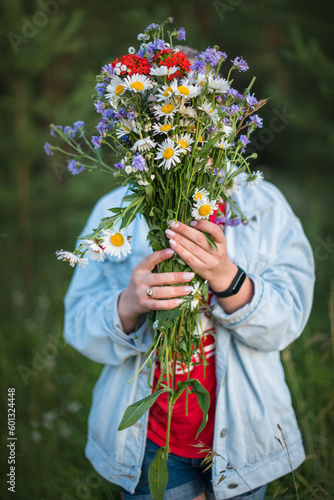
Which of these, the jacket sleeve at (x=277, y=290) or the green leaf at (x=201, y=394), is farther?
the jacket sleeve at (x=277, y=290)

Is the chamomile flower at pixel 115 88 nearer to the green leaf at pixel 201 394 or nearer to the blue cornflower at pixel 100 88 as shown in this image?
the blue cornflower at pixel 100 88

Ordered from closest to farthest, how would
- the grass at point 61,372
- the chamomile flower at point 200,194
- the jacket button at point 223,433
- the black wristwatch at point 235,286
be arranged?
the chamomile flower at point 200,194
the black wristwatch at point 235,286
the jacket button at point 223,433
the grass at point 61,372

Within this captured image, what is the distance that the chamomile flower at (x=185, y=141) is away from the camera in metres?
1.02

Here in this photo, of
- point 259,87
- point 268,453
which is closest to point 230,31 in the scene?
point 259,87

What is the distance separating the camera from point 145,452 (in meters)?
1.43

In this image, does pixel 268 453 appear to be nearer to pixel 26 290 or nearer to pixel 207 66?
pixel 207 66

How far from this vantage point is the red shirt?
1374 mm

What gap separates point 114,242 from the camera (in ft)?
3.40

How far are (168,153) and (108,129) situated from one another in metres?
0.24

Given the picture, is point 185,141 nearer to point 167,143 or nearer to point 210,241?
point 167,143

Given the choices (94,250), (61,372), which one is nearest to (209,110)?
(94,250)

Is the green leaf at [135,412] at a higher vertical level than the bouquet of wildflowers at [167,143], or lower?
lower

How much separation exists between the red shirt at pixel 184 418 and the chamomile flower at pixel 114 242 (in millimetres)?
490

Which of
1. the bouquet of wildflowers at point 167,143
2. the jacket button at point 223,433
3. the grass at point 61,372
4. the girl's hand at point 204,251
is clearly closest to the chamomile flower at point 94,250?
the bouquet of wildflowers at point 167,143
